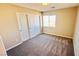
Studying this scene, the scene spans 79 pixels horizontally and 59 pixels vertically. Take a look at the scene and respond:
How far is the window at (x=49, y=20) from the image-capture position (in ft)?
14.7

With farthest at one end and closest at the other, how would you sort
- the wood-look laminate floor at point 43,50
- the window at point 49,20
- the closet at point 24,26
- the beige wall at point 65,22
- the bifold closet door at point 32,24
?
the window at point 49,20 < the bifold closet door at point 32,24 < the beige wall at point 65,22 < the closet at point 24,26 < the wood-look laminate floor at point 43,50

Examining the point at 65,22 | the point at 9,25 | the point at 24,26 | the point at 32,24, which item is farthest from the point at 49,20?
the point at 9,25

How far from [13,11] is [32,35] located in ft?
6.26

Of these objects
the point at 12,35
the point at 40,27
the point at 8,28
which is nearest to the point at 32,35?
the point at 40,27

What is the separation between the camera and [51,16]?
4547mm

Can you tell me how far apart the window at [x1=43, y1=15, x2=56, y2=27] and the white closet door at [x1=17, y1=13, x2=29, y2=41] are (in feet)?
6.16

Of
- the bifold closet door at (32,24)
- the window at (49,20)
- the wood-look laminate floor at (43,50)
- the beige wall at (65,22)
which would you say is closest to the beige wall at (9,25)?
the wood-look laminate floor at (43,50)

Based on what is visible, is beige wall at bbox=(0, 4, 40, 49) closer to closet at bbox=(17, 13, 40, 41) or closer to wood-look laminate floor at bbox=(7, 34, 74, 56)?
closet at bbox=(17, 13, 40, 41)

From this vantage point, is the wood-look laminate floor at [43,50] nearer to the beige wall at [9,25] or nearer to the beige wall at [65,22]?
the beige wall at [9,25]

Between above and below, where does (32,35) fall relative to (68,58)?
below

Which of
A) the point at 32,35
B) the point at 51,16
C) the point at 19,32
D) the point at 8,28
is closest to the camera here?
the point at 8,28

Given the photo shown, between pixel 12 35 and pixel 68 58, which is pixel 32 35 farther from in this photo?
pixel 68 58

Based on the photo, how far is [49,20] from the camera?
4.75 meters

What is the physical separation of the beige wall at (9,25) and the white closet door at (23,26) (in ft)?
0.79
